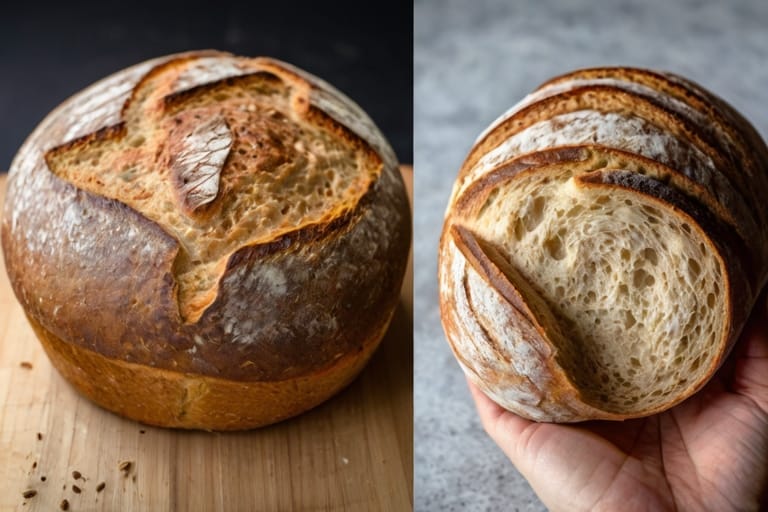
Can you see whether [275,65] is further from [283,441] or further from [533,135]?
[283,441]

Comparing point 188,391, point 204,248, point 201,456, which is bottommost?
point 201,456

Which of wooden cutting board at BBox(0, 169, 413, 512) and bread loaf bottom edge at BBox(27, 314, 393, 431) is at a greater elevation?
bread loaf bottom edge at BBox(27, 314, 393, 431)

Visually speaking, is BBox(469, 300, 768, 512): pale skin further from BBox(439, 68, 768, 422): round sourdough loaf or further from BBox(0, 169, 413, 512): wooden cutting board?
BBox(0, 169, 413, 512): wooden cutting board

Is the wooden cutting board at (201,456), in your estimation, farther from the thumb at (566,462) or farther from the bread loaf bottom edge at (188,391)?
the thumb at (566,462)

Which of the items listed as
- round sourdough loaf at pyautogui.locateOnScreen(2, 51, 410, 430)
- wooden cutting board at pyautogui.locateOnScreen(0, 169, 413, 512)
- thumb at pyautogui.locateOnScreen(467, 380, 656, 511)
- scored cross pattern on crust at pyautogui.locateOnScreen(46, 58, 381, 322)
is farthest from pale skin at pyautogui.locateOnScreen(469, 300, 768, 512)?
scored cross pattern on crust at pyautogui.locateOnScreen(46, 58, 381, 322)

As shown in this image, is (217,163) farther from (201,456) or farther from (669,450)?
(669,450)

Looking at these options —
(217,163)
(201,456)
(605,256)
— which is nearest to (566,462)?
(605,256)
